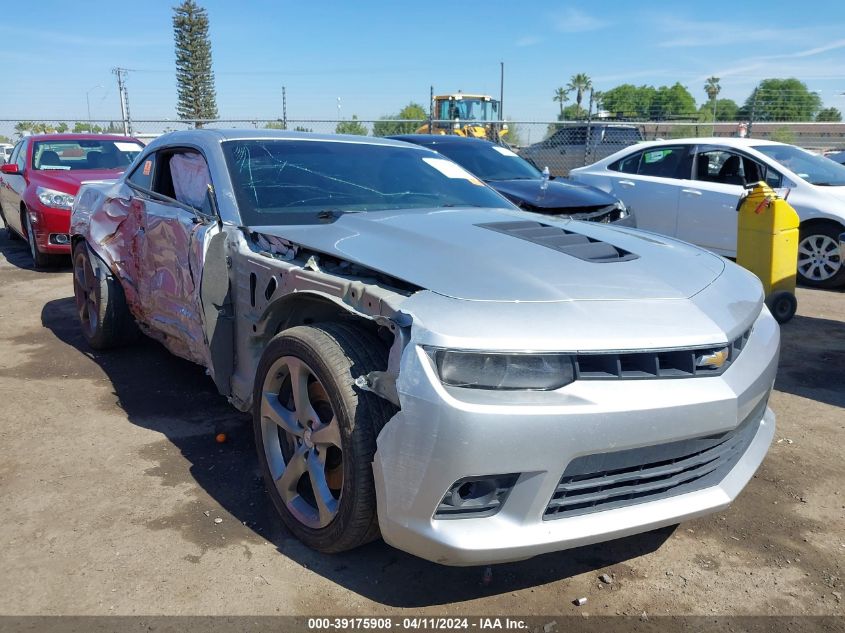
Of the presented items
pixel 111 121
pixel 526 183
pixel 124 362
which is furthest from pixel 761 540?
pixel 111 121

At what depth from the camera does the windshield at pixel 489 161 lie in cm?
810

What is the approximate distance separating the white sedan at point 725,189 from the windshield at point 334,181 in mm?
4676

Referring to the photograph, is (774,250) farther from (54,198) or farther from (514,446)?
(54,198)

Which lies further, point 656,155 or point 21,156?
point 21,156

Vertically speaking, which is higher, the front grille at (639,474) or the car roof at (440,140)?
the car roof at (440,140)

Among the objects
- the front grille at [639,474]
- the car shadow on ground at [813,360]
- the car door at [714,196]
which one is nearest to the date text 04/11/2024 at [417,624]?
the front grille at [639,474]

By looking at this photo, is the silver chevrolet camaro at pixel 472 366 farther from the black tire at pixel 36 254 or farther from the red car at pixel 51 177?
the black tire at pixel 36 254

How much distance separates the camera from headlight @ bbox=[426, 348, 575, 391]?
207 centimetres

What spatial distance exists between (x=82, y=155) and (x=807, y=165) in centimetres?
897

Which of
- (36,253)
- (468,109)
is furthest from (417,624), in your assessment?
(468,109)

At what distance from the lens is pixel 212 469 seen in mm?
3330

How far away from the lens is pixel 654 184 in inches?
328

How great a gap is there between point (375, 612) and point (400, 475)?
56cm

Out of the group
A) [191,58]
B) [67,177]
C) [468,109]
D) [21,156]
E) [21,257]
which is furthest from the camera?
[191,58]
